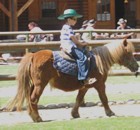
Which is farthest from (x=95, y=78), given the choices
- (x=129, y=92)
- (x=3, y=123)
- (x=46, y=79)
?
(x=129, y=92)

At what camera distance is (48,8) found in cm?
2541

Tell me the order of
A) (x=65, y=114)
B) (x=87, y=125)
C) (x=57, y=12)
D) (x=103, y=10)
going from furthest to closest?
(x=103, y=10) → (x=57, y=12) → (x=65, y=114) → (x=87, y=125)

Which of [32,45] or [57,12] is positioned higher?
[57,12]

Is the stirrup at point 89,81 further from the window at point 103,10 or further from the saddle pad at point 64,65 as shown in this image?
the window at point 103,10

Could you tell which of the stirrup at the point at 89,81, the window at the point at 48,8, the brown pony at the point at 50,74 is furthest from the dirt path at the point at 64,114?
the window at the point at 48,8

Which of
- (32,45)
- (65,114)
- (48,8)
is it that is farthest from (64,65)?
(48,8)

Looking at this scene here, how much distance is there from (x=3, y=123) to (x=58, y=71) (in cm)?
130

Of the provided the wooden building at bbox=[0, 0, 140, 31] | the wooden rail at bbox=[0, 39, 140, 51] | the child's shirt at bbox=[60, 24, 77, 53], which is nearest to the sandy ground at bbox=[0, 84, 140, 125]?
the child's shirt at bbox=[60, 24, 77, 53]

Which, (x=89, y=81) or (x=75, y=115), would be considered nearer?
(x=89, y=81)

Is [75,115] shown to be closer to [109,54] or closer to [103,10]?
[109,54]

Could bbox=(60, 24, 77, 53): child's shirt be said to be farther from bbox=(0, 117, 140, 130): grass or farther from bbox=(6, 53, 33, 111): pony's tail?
bbox=(0, 117, 140, 130): grass

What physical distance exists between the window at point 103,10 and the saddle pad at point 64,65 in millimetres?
16756

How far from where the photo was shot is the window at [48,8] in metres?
25.4

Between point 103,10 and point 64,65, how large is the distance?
1703cm
